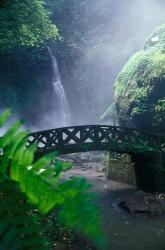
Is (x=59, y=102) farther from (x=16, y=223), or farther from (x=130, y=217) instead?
(x=16, y=223)

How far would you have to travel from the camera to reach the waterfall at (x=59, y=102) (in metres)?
36.5

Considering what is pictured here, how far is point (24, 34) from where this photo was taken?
18.4 m

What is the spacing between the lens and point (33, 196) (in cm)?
92

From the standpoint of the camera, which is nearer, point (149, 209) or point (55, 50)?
point (149, 209)

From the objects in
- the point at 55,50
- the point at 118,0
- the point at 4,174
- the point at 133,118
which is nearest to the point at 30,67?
the point at 55,50

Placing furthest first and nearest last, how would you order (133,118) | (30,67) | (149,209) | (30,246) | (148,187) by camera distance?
(30,67)
(133,118)
(148,187)
(149,209)
(30,246)

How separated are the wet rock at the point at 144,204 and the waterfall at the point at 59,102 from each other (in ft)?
59.2

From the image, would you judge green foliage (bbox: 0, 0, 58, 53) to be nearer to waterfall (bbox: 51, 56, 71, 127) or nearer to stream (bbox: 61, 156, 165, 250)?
stream (bbox: 61, 156, 165, 250)

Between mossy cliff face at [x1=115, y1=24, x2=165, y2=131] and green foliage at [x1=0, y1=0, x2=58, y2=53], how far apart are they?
6.86 meters

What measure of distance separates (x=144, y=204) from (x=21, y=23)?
10.3m

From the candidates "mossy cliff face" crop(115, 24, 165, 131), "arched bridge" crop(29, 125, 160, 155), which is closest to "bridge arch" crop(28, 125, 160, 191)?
"arched bridge" crop(29, 125, 160, 155)

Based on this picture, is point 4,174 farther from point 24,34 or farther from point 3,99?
point 3,99

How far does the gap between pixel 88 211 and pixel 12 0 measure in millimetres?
16341

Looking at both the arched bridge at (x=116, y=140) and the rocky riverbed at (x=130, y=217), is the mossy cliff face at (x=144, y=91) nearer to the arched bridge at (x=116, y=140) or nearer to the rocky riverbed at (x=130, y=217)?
the arched bridge at (x=116, y=140)
